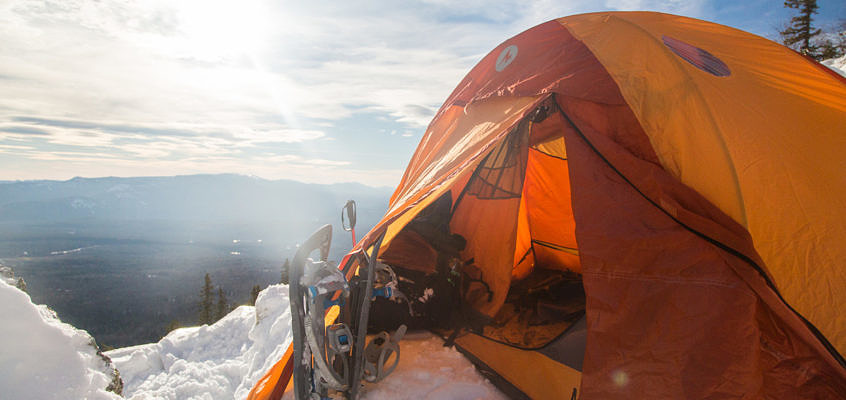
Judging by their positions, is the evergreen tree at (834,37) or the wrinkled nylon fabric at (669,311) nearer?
the wrinkled nylon fabric at (669,311)

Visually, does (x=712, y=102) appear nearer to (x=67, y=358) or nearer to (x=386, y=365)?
(x=386, y=365)

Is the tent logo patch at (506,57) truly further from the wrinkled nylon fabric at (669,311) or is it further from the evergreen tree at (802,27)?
the evergreen tree at (802,27)

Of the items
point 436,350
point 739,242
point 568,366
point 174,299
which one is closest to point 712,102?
point 739,242

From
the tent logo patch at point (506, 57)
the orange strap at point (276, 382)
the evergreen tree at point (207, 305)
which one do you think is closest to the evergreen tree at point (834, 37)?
the tent logo patch at point (506, 57)

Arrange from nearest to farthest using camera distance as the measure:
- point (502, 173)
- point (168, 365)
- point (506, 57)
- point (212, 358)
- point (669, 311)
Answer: point (669, 311) → point (506, 57) → point (502, 173) → point (168, 365) → point (212, 358)

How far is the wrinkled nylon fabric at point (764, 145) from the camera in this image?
2.56m

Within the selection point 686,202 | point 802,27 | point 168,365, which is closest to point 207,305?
point 168,365

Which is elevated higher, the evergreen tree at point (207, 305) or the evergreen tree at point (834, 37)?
the evergreen tree at point (834, 37)

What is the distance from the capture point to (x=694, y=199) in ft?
9.09

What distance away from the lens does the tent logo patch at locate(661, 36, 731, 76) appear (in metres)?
3.20

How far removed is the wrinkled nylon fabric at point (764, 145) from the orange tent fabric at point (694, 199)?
1 centimetres

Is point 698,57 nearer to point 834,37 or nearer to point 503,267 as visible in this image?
point 503,267

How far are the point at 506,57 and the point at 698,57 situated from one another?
1779 mm

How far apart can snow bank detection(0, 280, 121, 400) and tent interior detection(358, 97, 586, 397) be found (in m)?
2.42
